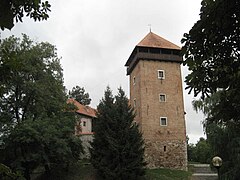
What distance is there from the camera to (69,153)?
21578 mm

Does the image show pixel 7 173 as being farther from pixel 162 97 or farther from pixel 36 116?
pixel 162 97

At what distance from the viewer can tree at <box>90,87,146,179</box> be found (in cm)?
2117

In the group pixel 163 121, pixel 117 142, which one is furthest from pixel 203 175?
pixel 117 142

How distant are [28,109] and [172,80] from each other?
13.9 meters

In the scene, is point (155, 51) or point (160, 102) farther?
point (155, 51)

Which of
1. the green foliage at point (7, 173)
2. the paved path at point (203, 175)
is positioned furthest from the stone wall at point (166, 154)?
the green foliage at point (7, 173)

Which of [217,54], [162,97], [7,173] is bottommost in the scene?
[7,173]

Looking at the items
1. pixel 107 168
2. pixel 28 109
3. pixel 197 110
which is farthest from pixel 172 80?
pixel 28 109

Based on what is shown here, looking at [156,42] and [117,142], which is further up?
[156,42]

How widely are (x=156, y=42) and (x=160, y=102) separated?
6.07 metres

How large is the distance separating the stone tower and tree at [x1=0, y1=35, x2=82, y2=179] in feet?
23.8

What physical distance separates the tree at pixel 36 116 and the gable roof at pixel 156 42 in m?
10.2

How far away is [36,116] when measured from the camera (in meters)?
A: 22.4

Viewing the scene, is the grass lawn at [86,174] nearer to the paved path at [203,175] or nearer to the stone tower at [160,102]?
the paved path at [203,175]
